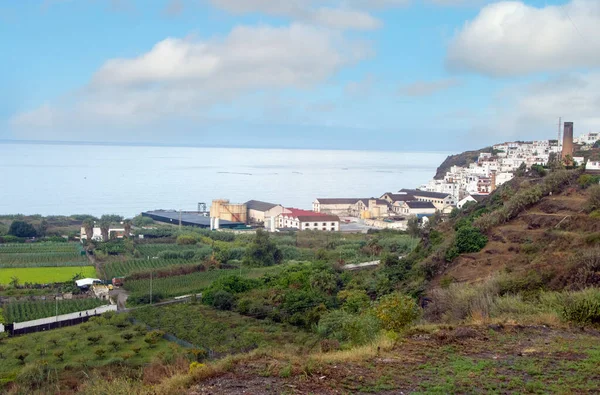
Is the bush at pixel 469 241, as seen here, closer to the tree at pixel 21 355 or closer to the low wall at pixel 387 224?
the tree at pixel 21 355

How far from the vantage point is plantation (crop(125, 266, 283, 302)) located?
21.8m

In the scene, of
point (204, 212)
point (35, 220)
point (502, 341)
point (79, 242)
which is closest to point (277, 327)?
point (502, 341)

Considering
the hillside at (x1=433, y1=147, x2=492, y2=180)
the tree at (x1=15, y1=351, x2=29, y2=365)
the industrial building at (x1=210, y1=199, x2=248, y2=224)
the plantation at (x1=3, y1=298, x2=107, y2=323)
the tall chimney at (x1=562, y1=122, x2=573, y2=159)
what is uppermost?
the hillside at (x1=433, y1=147, x2=492, y2=180)

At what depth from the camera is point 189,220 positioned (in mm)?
42062

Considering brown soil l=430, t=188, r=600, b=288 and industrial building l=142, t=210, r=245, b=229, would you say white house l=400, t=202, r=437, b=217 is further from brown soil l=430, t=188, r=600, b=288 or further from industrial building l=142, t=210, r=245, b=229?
brown soil l=430, t=188, r=600, b=288

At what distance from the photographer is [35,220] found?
4003cm

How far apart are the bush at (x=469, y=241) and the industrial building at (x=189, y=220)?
2385 centimetres

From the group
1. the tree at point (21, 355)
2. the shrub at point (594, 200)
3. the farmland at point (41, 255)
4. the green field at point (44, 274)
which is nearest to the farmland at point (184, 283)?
the green field at point (44, 274)

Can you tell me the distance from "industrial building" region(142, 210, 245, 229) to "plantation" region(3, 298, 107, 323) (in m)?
19.5

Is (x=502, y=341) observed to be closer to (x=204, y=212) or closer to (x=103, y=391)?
(x=103, y=391)

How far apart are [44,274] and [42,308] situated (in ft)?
22.0

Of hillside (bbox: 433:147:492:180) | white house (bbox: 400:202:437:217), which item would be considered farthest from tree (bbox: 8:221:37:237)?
hillside (bbox: 433:147:492:180)

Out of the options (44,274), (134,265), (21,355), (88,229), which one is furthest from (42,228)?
(21,355)

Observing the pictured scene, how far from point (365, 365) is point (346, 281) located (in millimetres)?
14026
